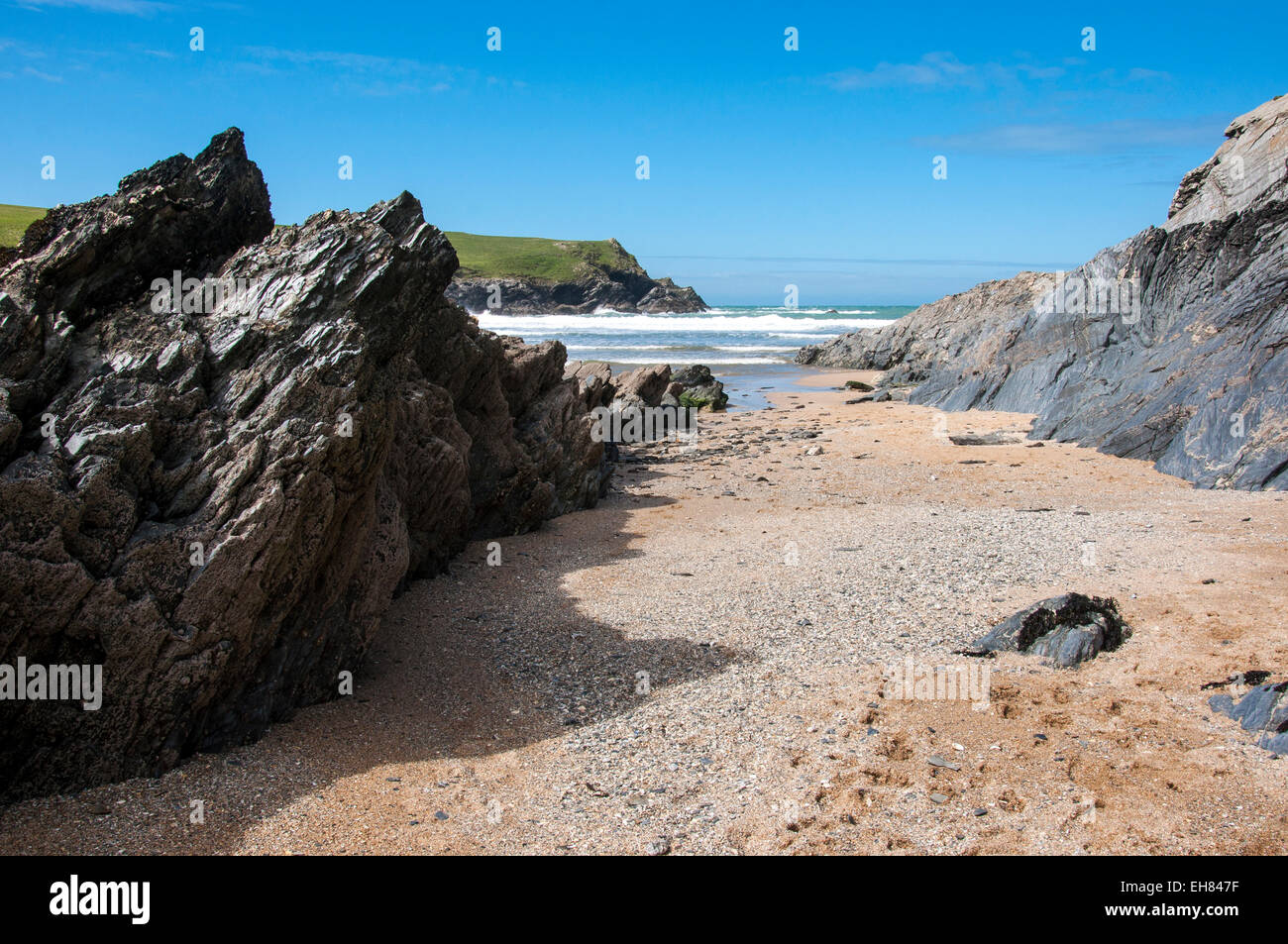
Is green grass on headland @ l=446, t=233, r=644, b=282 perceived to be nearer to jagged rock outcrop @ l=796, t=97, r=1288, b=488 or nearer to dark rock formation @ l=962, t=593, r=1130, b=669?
jagged rock outcrop @ l=796, t=97, r=1288, b=488

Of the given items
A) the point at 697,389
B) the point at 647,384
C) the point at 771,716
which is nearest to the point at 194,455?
the point at 771,716

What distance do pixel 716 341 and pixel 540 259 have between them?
76.7 meters

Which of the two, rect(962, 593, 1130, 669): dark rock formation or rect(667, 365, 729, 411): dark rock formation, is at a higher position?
rect(667, 365, 729, 411): dark rock formation

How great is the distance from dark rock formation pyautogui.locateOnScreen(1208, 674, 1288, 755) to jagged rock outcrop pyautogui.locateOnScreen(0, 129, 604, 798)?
802 centimetres

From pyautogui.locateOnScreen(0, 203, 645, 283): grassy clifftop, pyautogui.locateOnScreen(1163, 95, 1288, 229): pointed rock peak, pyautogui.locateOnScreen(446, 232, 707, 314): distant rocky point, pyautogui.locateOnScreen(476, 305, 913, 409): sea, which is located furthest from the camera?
pyautogui.locateOnScreen(0, 203, 645, 283): grassy clifftop

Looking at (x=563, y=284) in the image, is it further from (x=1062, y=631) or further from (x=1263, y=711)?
(x=1263, y=711)

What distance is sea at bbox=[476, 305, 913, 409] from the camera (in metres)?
47.8

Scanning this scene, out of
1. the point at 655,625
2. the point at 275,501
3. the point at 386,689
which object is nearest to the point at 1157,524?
the point at 655,625

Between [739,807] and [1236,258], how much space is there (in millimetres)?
22593

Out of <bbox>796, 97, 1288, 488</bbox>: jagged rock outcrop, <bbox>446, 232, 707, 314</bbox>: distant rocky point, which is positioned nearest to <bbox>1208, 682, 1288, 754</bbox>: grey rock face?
→ <bbox>796, 97, 1288, 488</bbox>: jagged rock outcrop

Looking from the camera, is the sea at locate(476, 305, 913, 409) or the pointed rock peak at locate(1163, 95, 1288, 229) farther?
the sea at locate(476, 305, 913, 409)

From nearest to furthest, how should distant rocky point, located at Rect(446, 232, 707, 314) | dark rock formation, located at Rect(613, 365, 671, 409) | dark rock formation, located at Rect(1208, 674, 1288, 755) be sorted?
1. dark rock formation, located at Rect(1208, 674, 1288, 755)
2. dark rock formation, located at Rect(613, 365, 671, 409)
3. distant rocky point, located at Rect(446, 232, 707, 314)

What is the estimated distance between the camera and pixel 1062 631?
9.39m
